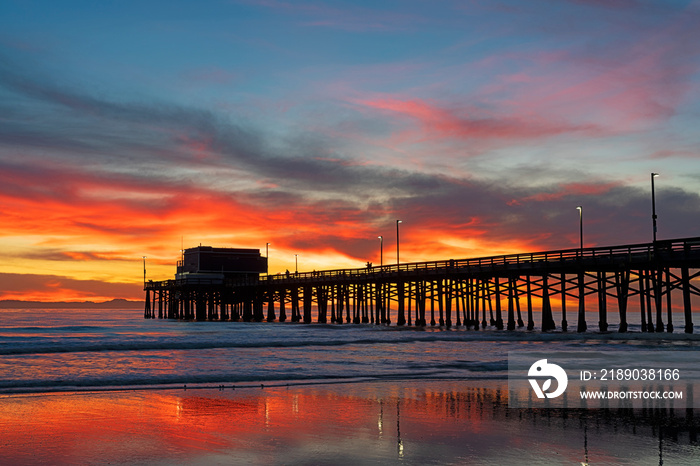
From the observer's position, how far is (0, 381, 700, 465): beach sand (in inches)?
359

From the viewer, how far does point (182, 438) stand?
409 inches

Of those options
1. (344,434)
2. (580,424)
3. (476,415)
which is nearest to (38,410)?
(344,434)

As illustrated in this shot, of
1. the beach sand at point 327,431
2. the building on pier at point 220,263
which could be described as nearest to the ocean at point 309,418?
the beach sand at point 327,431

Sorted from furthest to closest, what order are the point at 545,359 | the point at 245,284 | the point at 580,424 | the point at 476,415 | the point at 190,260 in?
the point at 190,260 < the point at 245,284 < the point at 545,359 < the point at 476,415 < the point at 580,424

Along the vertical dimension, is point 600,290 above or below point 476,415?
above

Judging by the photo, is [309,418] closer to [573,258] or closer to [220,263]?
[573,258]

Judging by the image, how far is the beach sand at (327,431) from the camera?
912 cm

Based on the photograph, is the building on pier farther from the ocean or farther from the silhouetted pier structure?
the ocean

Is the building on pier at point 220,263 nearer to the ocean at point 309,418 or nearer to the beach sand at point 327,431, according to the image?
the ocean at point 309,418

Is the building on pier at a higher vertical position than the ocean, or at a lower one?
higher

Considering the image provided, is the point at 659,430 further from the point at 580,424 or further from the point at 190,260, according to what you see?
the point at 190,260

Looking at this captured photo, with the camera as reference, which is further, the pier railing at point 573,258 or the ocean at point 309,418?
the pier railing at point 573,258

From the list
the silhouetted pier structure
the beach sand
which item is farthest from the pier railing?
the beach sand

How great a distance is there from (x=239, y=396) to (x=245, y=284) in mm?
71764
